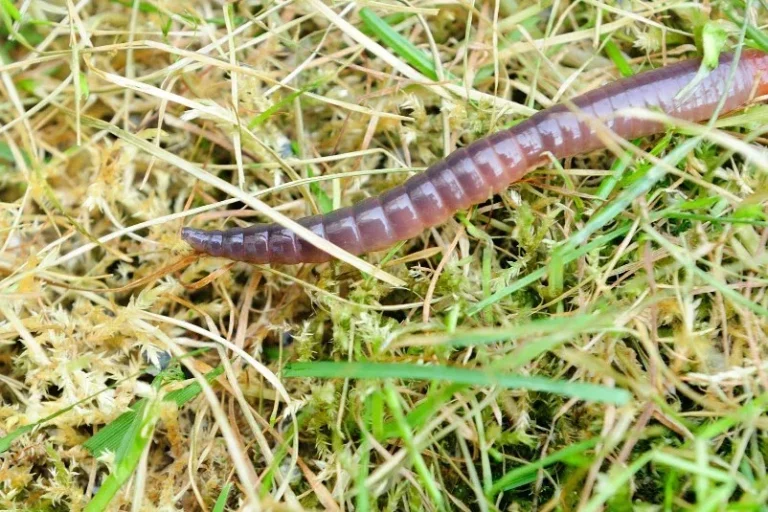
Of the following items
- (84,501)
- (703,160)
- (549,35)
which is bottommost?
(84,501)

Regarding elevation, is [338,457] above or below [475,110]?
below

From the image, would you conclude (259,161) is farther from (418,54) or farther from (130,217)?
(418,54)

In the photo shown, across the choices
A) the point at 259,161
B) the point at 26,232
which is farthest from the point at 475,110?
the point at 26,232

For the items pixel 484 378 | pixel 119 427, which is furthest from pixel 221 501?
pixel 484 378

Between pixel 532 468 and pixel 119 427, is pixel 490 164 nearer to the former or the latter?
pixel 532 468

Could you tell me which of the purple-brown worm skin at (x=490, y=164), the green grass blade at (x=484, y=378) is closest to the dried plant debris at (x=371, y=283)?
the green grass blade at (x=484, y=378)
